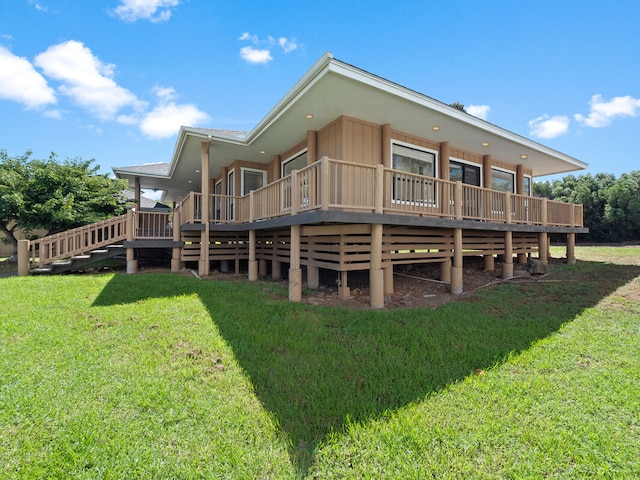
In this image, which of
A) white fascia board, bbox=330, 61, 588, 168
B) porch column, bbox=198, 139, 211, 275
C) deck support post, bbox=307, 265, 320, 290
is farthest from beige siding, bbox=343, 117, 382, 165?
porch column, bbox=198, 139, 211, 275

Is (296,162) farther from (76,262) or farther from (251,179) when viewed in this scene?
(76,262)

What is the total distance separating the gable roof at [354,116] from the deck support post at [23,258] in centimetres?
531

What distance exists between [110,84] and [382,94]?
1642cm

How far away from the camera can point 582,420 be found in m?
2.45

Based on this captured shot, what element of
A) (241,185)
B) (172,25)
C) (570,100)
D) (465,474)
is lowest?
(465,474)

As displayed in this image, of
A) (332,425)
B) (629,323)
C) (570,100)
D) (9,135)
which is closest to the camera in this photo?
(332,425)

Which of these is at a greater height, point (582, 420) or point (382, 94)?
point (382, 94)

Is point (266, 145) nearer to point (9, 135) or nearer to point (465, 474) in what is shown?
point (465, 474)

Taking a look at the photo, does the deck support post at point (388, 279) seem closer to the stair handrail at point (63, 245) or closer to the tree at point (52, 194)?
the stair handrail at point (63, 245)

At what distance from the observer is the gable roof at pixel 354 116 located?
5805 millimetres

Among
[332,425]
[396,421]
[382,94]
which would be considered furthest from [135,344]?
[382,94]

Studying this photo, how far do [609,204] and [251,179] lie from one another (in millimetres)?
24864

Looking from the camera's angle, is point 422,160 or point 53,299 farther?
point 422,160

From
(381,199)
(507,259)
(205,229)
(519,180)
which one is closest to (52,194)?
(205,229)
